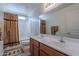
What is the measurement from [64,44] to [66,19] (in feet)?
1.19

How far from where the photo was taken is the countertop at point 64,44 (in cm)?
100

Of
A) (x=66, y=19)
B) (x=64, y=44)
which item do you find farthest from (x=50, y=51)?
(x=66, y=19)

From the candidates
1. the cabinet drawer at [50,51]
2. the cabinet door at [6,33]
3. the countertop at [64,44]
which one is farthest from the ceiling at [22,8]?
the cabinet drawer at [50,51]

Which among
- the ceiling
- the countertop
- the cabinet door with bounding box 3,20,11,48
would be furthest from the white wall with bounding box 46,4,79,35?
the cabinet door with bounding box 3,20,11,48

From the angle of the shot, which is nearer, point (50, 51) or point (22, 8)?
point (50, 51)

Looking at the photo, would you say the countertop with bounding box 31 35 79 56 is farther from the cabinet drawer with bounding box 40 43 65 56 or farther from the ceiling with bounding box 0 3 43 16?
the ceiling with bounding box 0 3 43 16

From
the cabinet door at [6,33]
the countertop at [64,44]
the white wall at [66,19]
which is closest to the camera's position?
the countertop at [64,44]

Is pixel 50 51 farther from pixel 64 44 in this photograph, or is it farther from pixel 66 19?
pixel 66 19

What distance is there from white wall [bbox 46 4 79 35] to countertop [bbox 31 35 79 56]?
0.11m

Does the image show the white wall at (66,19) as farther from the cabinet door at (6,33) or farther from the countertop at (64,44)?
the cabinet door at (6,33)

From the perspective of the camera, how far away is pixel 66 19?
1.27m

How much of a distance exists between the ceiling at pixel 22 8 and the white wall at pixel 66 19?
0.84 feet

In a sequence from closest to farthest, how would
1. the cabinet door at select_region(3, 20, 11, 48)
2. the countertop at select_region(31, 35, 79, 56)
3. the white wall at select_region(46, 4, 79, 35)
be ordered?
1. the countertop at select_region(31, 35, 79, 56)
2. the white wall at select_region(46, 4, 79, 35)
3. the cabinet door at select_region(3, 20, 11, 48)

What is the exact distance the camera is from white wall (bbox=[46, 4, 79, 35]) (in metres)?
1.18
